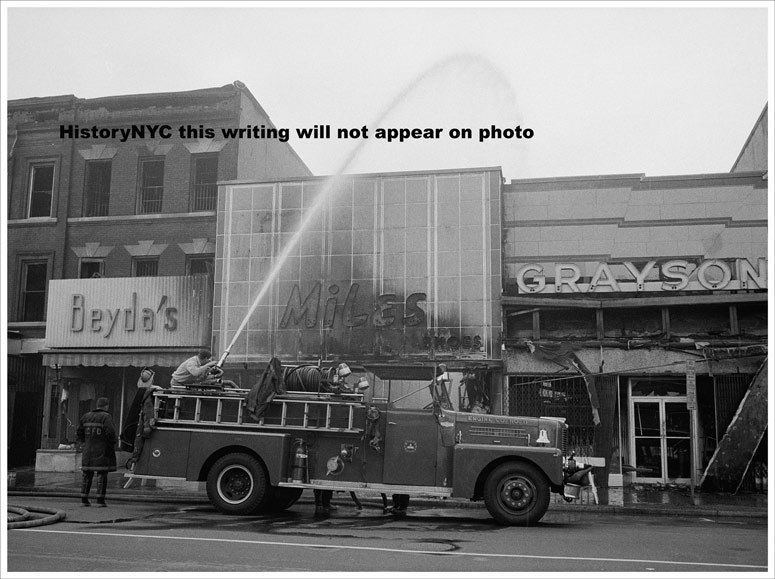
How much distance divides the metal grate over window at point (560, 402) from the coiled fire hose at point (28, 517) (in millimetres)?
11012

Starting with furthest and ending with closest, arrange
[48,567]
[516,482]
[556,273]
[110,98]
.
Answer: [110,98]
[556,273]
[516,482]
[48,567]

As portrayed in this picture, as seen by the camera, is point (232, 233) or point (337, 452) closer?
point (337, 452)

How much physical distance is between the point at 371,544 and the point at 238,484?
4023mm

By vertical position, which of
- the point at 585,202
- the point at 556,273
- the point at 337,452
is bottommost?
the point at 337,452

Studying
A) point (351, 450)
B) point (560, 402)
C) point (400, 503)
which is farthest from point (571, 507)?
point (560, 402)

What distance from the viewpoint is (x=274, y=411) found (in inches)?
528

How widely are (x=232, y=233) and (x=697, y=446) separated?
12905 mm

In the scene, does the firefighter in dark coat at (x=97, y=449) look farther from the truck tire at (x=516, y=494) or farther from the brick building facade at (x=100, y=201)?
the brick building facade at (x=100, y=201)

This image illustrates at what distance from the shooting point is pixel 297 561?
340 inches

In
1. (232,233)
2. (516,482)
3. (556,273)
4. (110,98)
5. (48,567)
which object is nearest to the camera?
(48,567)

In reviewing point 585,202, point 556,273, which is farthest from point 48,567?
point 585,202

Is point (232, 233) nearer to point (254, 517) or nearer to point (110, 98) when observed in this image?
point (110, 98)

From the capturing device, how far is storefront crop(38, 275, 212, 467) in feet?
72.5

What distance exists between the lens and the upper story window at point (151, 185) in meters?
25.0
